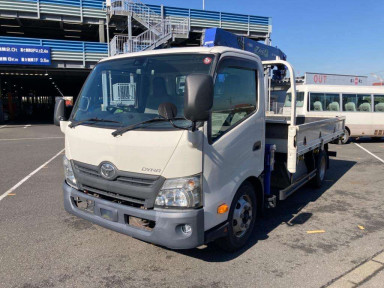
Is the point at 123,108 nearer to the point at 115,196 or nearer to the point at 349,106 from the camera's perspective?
the point at 115,196

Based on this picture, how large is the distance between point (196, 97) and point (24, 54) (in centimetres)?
2161

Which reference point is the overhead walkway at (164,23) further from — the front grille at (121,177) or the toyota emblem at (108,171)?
the toyota emblem at (108,171)

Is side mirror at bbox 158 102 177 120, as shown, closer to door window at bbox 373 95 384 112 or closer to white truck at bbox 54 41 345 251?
white truck at bbox 54 41 345 251

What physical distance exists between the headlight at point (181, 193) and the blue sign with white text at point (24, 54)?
2111 cm

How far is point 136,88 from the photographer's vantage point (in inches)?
139

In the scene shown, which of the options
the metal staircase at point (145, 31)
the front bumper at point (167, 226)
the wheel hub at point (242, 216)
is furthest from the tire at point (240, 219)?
the metal staircase at point (145, 31)

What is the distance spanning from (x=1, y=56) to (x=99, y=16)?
26.2 feet

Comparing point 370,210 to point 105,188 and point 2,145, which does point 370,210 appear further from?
point 2,145

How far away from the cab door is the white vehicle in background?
10.6m

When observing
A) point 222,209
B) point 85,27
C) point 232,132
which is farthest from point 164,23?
point 222,209

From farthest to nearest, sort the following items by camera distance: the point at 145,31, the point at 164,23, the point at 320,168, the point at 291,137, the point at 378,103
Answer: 1. the point at 164,23
2. the point at 145,31
3. the point at 378,103
4. the point at 320,168
5. the point at 291,137

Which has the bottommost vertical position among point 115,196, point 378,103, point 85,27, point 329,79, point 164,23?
point 115,196

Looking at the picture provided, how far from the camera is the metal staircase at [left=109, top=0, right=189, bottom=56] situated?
20469 millimetres

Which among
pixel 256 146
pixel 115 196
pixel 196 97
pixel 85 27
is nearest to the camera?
pixel 196 97
